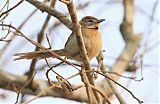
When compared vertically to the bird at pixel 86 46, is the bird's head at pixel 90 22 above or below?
above

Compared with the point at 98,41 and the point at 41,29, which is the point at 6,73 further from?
the point at 98,41

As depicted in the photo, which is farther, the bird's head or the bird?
the bird's head

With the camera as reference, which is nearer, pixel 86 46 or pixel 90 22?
pixel 86 46

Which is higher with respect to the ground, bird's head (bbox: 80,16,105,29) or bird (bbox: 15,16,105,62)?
bird's head (bbox: 80,16,105,29)

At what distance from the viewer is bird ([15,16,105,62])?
3482 mm

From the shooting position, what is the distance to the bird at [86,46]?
3482 mm

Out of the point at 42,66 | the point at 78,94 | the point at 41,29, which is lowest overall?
the point at 78,94

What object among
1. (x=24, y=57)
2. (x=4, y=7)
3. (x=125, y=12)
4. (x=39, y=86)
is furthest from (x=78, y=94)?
(x=4, y=7)

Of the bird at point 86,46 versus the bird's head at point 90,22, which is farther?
the bird's head at point 90,22

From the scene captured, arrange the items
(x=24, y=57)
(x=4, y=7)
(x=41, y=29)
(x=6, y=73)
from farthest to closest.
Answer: (x=6, y=73) → (x=41, y=29) → (x=24, y=57) → (x=4, y=7)

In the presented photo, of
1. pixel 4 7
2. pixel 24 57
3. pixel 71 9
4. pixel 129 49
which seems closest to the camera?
pixel 71 9

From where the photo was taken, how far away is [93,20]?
3988 millimetres

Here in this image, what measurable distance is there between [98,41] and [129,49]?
2098 millimetres

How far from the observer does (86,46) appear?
362 cm
